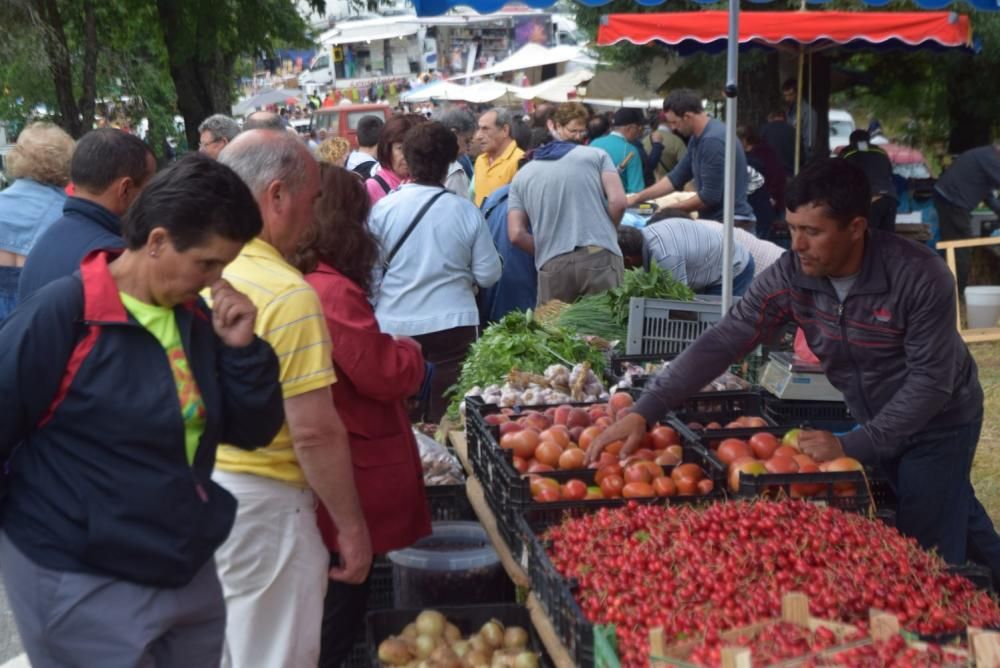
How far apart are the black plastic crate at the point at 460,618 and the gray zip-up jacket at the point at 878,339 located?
0.94 m

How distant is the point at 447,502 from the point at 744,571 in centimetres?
200

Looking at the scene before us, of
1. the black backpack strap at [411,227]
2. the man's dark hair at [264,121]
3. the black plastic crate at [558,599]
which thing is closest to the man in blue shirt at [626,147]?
the man's dark hair at [264,121]

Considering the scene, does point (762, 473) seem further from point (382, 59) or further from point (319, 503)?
point (382, 59)

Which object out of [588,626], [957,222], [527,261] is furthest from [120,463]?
[957,222]

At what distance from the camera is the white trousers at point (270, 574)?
309 cm

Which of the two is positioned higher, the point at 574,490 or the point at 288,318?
the point at 288,318

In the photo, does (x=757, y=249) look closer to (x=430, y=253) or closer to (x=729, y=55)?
(x=729, y=55)

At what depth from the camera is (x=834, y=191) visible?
3.52 meters

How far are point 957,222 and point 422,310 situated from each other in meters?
7.82

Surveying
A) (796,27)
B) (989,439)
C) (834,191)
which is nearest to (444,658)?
(834,191)

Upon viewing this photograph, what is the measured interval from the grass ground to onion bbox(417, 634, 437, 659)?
Result: 3.62 metres

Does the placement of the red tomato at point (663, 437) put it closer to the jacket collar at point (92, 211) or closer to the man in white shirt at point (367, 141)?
the jacket collar at point (92, 211)

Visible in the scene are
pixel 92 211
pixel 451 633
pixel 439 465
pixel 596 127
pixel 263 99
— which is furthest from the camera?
pixel 263 99

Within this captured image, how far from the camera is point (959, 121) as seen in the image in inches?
672
